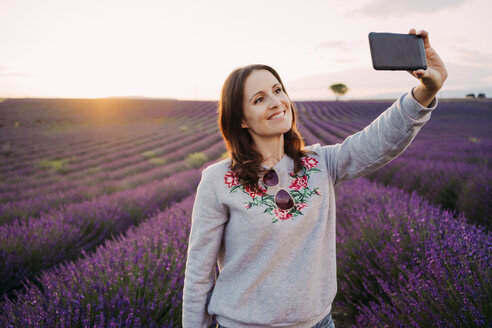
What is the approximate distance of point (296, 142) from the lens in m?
1.21

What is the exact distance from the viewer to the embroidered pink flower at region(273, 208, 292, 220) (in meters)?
0.98

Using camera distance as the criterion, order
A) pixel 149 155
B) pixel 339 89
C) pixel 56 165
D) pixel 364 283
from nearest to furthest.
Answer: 1. pixel 364 283
2. pixel 56 165
3. pixel 149 155
4. pixel 339 89

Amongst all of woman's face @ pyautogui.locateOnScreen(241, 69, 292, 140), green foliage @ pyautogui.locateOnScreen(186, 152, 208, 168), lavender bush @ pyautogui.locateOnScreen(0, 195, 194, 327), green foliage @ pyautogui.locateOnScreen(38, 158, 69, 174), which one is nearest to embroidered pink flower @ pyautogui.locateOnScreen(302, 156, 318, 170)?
woman's face @ pyautogui.locateOnScreen(241, 69, 292, 140)

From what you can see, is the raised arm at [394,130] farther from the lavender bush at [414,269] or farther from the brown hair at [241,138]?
the lavender bush at [414,269]

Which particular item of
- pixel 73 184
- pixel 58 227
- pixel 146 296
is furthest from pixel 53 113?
pixel 146 296

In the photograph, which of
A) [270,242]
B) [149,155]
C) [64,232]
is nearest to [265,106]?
[270,242]

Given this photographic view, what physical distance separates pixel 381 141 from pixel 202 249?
2.40 feet

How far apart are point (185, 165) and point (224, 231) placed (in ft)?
25.7

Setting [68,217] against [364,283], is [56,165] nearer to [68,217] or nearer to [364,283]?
A: [68,217]

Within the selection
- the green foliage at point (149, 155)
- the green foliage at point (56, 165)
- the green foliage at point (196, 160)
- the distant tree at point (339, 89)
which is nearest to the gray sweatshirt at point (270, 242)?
the green foliage at point (196, 160)

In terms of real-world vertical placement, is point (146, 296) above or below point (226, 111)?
below

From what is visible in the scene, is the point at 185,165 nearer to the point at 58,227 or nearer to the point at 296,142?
the point at 58,227

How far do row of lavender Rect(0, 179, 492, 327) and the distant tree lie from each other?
67.7m

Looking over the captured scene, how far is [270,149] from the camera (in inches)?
45.7
